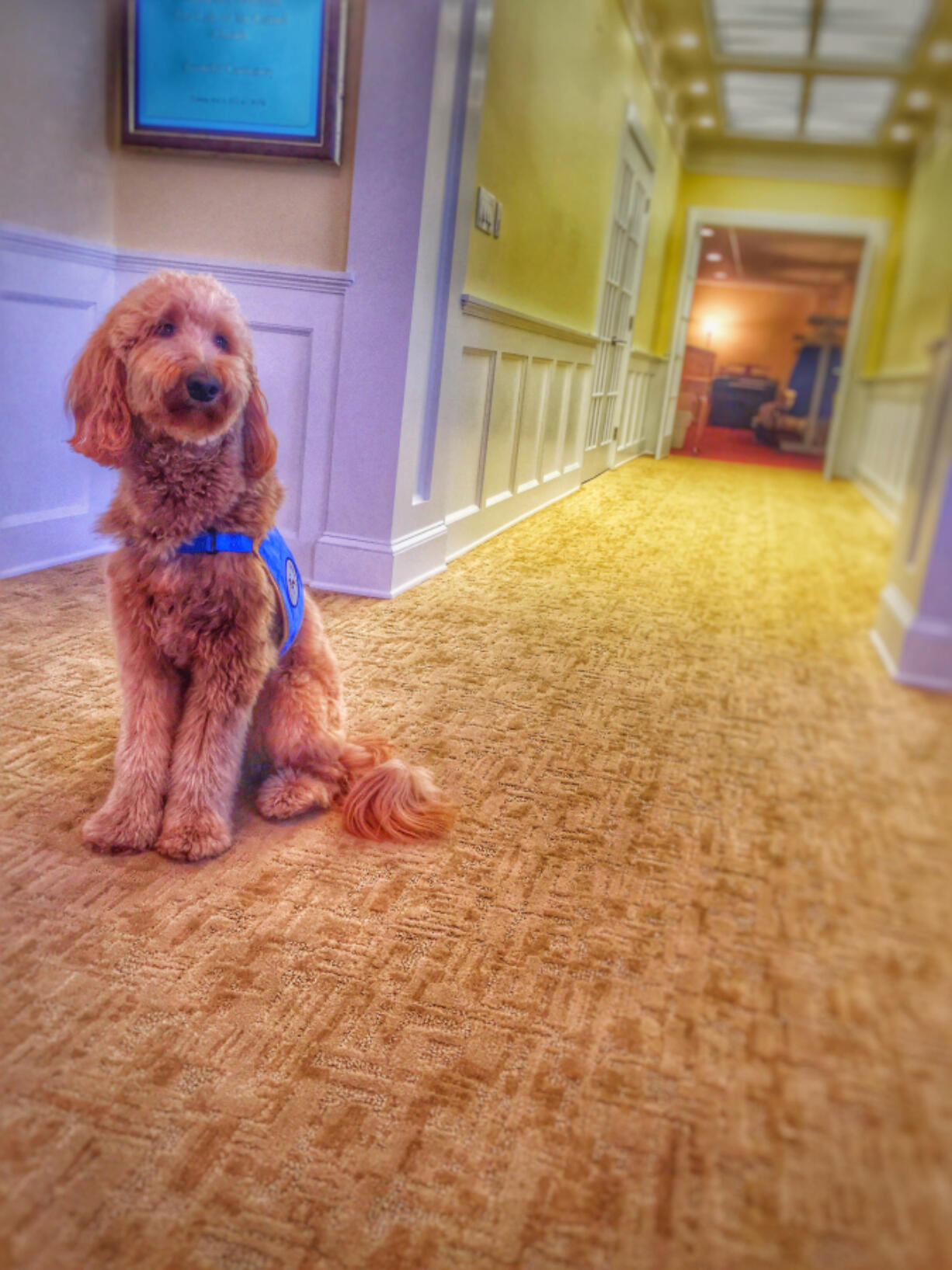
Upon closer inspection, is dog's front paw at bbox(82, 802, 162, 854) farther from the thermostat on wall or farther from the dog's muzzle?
the thermostat on wall

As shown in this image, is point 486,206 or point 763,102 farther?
point 486,206

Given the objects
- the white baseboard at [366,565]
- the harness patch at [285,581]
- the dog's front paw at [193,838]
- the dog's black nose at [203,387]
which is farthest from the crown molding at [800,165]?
the white baseboard at [366,565]

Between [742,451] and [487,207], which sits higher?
[487,207]

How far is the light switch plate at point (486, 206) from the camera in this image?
0.89 m

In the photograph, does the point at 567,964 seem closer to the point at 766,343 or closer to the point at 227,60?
the point at 766,343

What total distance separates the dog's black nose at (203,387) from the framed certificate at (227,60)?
19cm

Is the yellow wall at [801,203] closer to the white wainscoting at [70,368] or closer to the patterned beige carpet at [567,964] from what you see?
the patterned beige carpet at [567,964]

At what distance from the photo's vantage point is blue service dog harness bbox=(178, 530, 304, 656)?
0.80 metres

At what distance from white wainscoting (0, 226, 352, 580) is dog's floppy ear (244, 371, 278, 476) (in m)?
0.25

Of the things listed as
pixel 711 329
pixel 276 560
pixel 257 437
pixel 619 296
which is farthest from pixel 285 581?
pixel 711 329

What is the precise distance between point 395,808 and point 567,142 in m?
0.61

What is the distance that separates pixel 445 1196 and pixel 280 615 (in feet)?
1.80

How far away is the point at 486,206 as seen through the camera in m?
0.90

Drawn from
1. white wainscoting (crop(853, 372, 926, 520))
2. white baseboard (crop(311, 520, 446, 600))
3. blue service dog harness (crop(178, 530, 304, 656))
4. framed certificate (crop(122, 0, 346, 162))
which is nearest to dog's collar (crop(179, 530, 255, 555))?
blue service dog harness (crop(178, 530, 304, 656))
